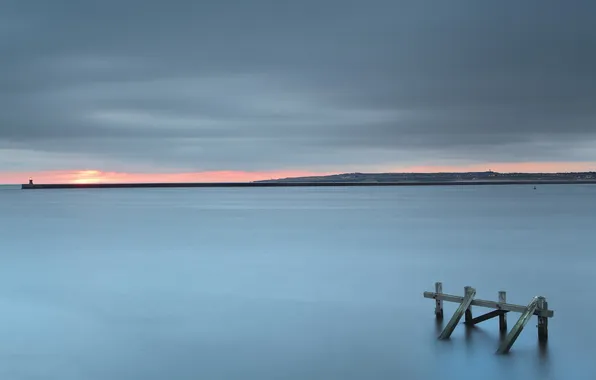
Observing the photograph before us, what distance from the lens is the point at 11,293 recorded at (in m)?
21.1

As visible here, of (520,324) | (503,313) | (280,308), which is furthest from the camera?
(280,308)

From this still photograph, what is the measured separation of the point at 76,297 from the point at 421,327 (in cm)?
1060

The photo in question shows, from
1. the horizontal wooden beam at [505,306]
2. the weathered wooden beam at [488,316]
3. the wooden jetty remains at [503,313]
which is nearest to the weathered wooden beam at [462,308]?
the wooden jetty remains at [503,313]

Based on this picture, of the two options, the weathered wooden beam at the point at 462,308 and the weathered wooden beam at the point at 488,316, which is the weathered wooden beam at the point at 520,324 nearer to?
the weathered wooden beam at the point at 488,316

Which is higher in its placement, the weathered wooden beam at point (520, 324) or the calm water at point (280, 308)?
the weathered wooden beam at point (520, 324)

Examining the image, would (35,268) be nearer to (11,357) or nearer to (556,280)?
(11,357)

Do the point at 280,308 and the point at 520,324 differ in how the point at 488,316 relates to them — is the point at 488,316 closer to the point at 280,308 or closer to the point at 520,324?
the point at 520,324

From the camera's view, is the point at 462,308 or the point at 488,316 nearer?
the point at 462,308

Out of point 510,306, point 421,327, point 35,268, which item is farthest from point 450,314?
point 35,268

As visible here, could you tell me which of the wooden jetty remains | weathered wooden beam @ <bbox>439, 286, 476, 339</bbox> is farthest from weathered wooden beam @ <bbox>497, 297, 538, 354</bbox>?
weathered wooden beam @ <bbox>439, 286, 476, 339</bbox>

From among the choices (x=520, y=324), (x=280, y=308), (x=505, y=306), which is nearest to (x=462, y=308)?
(x=505, y=306)

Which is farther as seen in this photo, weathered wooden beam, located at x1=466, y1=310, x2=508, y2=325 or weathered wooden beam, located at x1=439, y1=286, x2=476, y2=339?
weathered wooden beam, located at x1=466, y1=310, x2=508, y2=325

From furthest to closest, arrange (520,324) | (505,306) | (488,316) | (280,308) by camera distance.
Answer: (280,308) < (488,316) < (505,306) < (520,324)

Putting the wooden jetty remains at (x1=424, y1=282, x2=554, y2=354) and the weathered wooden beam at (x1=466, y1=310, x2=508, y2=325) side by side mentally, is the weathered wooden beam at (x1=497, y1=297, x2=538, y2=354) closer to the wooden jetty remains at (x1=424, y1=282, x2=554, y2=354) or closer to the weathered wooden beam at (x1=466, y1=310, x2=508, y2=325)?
the wooden jetty remains at (x1=424, y1=282, x2=554, y2=354)
